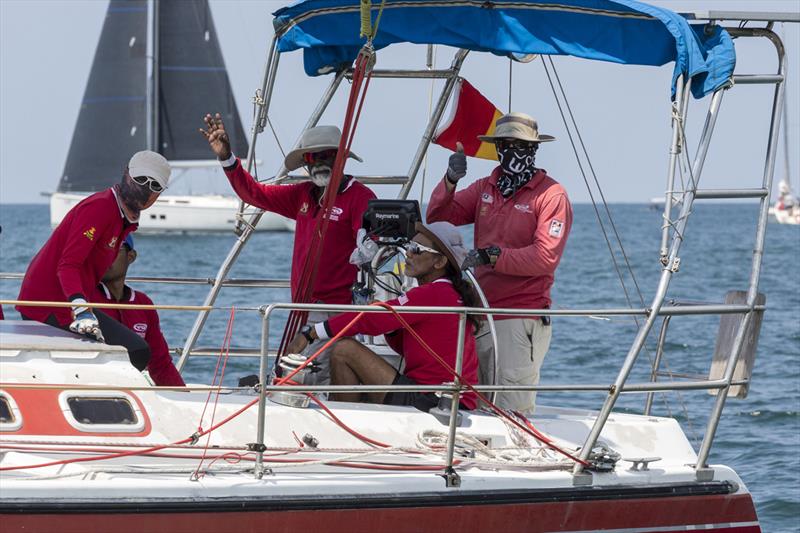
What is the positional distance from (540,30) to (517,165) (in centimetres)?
70

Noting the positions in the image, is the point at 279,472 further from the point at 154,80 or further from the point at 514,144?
the point at 154,80

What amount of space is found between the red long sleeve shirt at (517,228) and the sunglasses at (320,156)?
0.62 meters

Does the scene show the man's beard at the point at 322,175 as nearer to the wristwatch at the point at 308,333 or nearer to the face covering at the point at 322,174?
the face covering at the point at 322,174

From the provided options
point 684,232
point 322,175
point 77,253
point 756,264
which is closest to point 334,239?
point 322,175

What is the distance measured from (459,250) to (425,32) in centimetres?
123

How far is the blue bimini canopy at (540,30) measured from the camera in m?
6.33

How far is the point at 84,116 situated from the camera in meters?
45.8

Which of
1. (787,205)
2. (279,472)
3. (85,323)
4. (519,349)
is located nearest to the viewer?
(279,472)

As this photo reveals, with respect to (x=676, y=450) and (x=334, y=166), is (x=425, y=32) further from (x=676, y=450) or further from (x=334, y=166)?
(x=676, y=450)

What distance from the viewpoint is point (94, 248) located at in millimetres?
6543

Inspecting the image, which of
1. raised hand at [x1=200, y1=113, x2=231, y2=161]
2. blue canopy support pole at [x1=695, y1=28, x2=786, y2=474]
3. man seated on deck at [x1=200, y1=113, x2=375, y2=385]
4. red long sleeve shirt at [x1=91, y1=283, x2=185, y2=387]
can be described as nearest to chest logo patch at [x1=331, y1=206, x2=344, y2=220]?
man seated on deck at [x1=200, y1=113, x2=375, y2=385]

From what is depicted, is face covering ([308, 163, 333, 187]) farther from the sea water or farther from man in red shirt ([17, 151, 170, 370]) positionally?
man in red shirt ([17, 151, 170, 370])

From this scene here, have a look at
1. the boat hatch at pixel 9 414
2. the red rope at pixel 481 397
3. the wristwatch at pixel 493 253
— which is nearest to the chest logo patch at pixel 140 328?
the boat hatch at pixel 9 414

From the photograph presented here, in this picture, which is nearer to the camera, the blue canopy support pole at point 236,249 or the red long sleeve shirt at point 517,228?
the red long sleeve shirt at point 517,228
